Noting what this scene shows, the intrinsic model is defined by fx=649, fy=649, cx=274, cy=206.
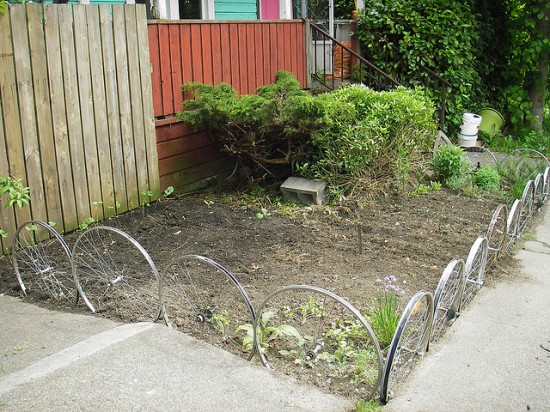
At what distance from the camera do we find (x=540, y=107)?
1166 centimetres

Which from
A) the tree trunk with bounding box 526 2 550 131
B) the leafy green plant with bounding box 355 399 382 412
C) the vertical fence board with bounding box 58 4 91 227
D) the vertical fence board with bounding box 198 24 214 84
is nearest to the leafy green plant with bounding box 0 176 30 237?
the vertical fence board with bounding box 58 4 91 227

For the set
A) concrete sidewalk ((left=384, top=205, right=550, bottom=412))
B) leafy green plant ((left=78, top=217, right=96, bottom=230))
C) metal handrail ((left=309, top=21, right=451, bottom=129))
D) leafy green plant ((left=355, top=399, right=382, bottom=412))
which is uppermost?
metal handrail ((left=309, top=21, right=451, bottom=129))

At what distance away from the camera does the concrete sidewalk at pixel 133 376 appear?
3.25m

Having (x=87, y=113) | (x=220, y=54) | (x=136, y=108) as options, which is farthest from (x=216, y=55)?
(x=87, y=113)

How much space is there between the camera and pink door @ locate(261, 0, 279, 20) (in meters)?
10.2

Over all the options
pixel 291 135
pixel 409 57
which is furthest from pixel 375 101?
pixel 409 57

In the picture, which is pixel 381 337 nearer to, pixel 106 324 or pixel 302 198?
pixel 106 324

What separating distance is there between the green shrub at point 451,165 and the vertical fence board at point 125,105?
3797mm

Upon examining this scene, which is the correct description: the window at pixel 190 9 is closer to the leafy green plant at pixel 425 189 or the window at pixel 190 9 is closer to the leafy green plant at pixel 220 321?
the leafy green plant at pixel 425 189

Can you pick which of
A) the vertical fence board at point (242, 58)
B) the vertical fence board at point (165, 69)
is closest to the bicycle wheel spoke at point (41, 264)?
the vertical fence board at point (165, 69)

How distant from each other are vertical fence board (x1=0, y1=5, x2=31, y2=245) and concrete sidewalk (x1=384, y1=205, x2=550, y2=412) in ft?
11.4

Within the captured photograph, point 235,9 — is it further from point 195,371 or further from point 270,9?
point 195,371

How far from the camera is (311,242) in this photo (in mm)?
5980

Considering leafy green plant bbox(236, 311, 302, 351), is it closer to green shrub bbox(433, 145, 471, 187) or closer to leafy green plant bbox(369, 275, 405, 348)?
leafy green plant bbox(369, 275, 405, 348)
